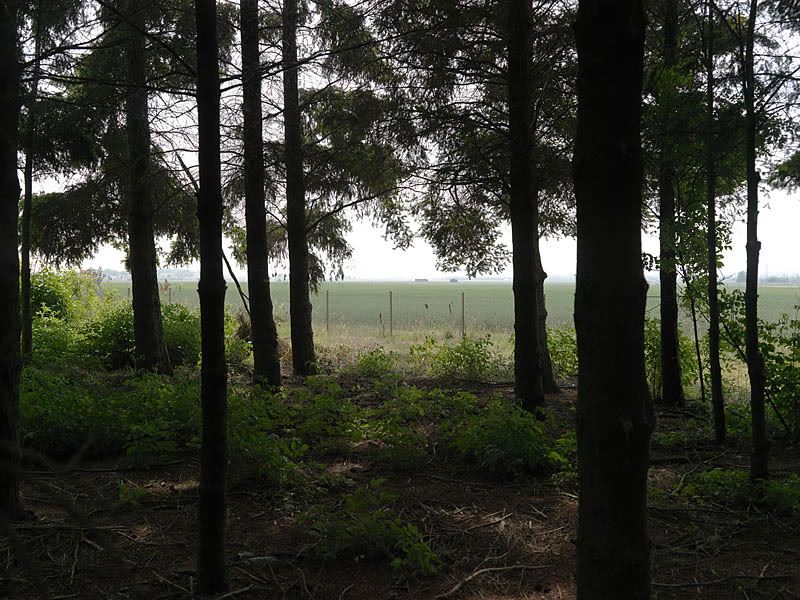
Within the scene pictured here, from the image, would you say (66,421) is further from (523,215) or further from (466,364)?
(466,364)

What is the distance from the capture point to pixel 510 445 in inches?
214

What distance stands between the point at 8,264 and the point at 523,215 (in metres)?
5.32

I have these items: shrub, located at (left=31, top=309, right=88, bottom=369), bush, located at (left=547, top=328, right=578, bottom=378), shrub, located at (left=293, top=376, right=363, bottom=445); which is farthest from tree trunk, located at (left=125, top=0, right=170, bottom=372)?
bush, located at (left=547, top=328, right=578, bottom=378)

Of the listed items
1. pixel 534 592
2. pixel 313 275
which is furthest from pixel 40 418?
pixel 313 275

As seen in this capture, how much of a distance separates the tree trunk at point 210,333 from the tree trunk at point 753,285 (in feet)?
12.4

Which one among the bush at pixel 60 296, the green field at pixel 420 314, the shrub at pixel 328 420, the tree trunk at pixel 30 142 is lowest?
the green field at pixel 420 314

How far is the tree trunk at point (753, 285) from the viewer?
4.56m

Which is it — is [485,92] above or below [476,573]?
above

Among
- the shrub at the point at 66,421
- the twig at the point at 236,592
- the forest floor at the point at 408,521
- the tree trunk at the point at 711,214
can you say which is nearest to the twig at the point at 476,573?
the forest floor at the point at 408,521

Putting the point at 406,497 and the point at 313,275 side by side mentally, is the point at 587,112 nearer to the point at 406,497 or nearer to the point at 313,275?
the point at 406,497

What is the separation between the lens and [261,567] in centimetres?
362

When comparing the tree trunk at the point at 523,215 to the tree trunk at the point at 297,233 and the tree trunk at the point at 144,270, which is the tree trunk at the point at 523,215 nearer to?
the tree trunk at the point at 297,233

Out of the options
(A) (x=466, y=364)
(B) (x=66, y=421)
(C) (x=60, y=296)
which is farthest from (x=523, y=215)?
(C) (x=60, y=296)

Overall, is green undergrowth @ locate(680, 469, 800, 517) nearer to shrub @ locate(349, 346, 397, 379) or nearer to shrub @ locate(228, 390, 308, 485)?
shrub @ locate(228, 390, 308, 485)
